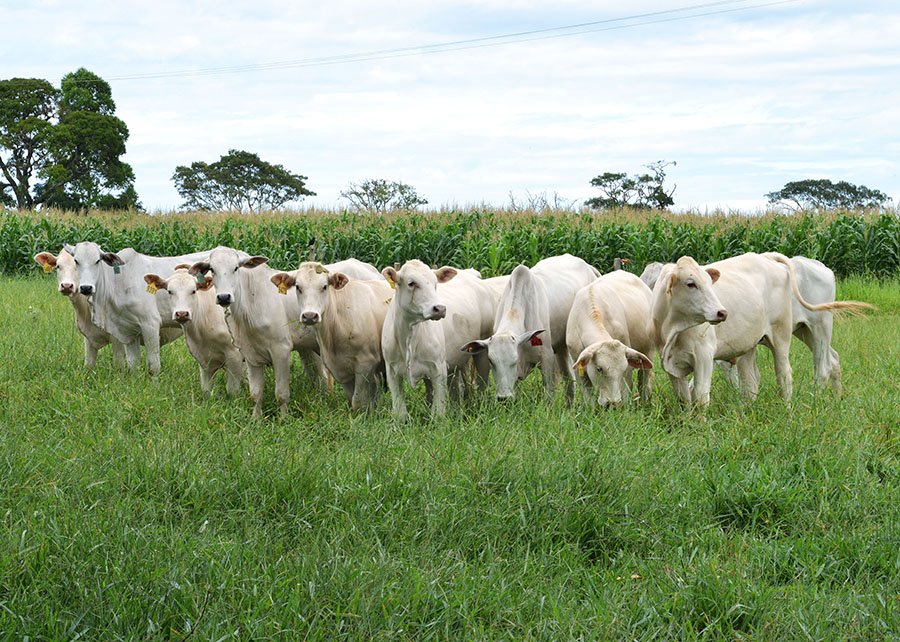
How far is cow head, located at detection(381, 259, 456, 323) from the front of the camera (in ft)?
25.6

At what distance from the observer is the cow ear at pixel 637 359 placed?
763cm

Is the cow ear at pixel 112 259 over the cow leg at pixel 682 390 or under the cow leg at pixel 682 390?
over

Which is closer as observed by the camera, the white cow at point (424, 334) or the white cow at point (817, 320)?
the white cow at point (424, 334)

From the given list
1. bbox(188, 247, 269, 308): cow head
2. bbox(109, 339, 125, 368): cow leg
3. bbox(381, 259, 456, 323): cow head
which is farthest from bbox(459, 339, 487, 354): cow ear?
bbox(109, 339, 125, 368): cow leg

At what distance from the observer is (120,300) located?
10.3 meters

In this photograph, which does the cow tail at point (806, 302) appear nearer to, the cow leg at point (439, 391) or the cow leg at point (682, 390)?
the cow leg at point (682, 390)

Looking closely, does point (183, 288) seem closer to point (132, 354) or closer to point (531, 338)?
point (132, 354)

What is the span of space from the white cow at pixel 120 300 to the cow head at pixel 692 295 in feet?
18.5

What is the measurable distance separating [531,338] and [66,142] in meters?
45.6

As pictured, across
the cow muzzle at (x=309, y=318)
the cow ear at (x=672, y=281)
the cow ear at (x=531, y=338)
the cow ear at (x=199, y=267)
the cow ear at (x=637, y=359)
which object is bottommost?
the cow ear at (x=637, y=359)

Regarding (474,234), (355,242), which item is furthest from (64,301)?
(474,234)

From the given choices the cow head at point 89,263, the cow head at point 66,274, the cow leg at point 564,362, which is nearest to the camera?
the cow leg at point 564,362

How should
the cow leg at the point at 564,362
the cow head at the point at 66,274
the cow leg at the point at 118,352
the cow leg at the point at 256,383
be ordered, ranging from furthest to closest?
the cow leg at the point at 118,352 → the cow head at the point at 66,274 → the cow leg at the point at 564,362 → the cow leg at the point at 256,383

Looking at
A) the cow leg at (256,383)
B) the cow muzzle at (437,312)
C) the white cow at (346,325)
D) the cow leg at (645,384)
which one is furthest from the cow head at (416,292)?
the cow leg at (645,384)
